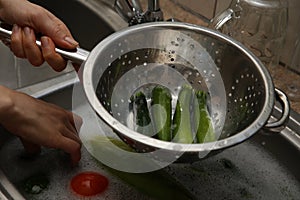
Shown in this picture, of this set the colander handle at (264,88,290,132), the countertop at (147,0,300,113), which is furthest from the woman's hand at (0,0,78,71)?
the countertop at (147,0,300,113)

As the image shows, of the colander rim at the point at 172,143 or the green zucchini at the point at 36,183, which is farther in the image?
the green zucchini at the point at 36,183

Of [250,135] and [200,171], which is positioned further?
[200,171]

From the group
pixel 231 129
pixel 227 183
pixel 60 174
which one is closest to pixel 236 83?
pixel 231 129

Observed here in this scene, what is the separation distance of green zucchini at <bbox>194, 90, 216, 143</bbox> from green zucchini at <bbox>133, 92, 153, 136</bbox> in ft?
0.21

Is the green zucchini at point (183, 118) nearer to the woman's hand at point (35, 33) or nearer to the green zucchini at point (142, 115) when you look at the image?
the green zucchini at point (142, 115)

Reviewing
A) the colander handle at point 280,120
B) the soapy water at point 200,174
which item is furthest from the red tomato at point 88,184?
the colander handle at point 280,120

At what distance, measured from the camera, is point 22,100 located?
0.65 meters

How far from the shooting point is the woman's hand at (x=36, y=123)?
0.63 metres

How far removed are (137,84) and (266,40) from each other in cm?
28

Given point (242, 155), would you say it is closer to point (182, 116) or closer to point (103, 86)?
point (182, 116)

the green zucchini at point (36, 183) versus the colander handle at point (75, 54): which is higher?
the colander handle at point (75, 54)

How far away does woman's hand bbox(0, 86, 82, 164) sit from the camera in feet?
2.06

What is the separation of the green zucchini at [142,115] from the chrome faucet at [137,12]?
0.66 ft

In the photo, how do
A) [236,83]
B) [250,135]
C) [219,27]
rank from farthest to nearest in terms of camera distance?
[219,27]
[236,83]
[250,135]
